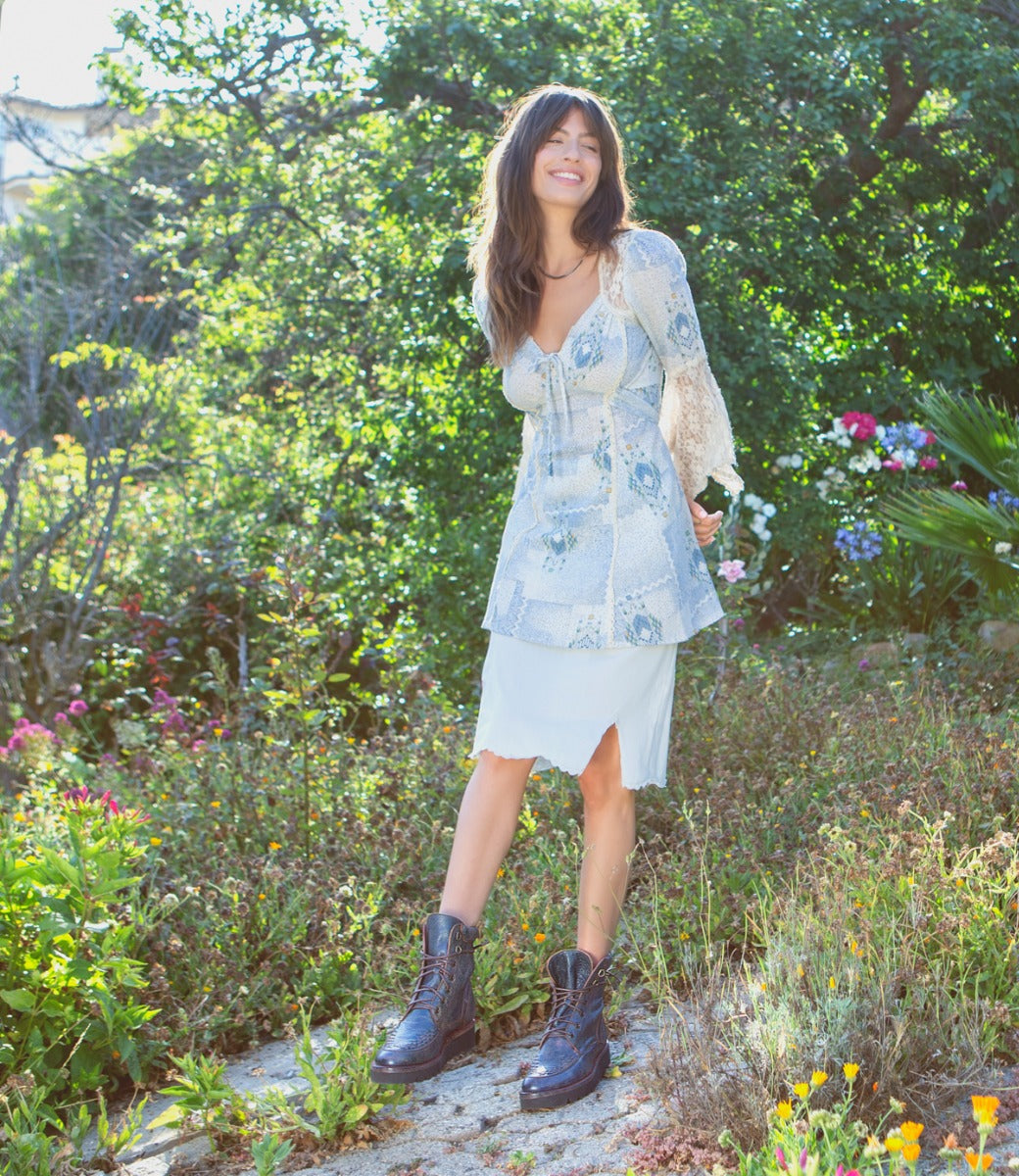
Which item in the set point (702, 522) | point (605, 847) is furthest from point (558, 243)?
point (605, 847)

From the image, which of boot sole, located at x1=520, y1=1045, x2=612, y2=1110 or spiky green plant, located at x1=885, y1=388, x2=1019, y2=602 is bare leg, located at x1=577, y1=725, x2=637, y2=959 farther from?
spiky green plant, located at x1=885, y1=388, x2=1019, y2=602

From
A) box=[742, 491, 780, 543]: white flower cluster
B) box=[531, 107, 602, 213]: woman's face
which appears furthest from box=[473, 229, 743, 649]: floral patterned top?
box=[742, 491, 780, 543]: white flower cluster

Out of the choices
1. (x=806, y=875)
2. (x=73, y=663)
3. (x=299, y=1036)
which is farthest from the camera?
(x=73, y=663)

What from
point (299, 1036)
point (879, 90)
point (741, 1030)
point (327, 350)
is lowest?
point (299, 1036)

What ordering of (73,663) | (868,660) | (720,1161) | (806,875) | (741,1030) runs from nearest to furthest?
(720,1161)
(741,1030)
(806,875)
(868,660)
(73,663)

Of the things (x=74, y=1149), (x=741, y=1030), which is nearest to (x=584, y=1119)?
(x=741, y=1030)

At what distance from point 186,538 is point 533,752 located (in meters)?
6.14

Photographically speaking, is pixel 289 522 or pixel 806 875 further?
pixel 289 522

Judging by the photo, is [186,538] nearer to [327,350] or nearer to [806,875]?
[327,350]

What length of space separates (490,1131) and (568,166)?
1847 millimetres

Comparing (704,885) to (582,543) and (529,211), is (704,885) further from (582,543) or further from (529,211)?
(529,211)

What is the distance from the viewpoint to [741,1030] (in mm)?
2377

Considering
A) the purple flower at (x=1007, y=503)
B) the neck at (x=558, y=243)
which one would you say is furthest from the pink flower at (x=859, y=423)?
the neck at (x=558, y=243)

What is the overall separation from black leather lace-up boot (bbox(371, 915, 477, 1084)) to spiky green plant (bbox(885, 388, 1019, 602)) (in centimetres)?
301
